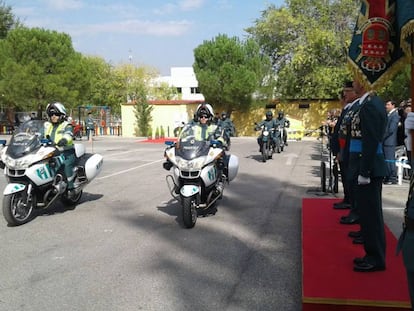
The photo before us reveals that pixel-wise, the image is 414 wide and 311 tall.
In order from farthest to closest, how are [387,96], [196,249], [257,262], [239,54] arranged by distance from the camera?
[239,54]
[387,96]
[196,249]
[257,262]

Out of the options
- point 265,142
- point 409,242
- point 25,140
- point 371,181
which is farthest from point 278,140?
point 409,242

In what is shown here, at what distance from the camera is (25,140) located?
22.8 feet

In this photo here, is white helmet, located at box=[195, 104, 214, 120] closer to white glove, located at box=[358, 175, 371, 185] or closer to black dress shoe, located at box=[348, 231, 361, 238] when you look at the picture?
black dress shoe, located at box=[348, 231, 361, 238]

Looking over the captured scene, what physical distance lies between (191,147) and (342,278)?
3340mm

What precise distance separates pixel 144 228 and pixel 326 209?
276 cm

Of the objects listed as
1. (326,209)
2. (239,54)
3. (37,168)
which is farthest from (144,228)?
(239,54)

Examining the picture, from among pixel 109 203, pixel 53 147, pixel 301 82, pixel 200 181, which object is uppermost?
pixel 301 82

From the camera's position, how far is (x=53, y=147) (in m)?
7.11

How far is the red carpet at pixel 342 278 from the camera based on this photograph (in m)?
3.52

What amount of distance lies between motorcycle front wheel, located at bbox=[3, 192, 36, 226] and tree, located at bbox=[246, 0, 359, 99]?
24.8 metres

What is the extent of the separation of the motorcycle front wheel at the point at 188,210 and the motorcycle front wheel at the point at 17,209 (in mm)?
2428

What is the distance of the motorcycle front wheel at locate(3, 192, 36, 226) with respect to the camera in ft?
21.4

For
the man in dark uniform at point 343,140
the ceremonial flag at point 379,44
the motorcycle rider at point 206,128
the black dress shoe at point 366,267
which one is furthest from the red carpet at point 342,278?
the motorcycle rider at point 206,128

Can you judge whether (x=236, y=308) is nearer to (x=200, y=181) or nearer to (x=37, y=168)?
(x=200, y=181)
